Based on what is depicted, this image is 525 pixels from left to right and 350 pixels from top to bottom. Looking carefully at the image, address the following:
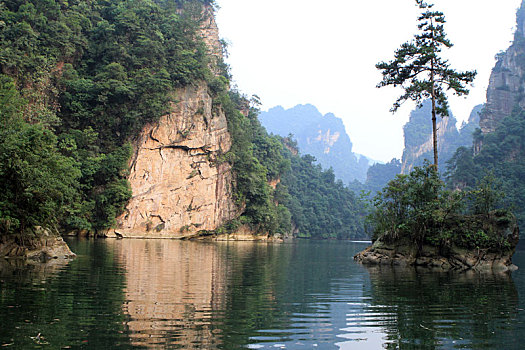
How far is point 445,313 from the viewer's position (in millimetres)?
7266

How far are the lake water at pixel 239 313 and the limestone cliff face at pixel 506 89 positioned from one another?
7519cm

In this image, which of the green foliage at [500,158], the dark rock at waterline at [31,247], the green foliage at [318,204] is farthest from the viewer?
the green foliage at [318,204]

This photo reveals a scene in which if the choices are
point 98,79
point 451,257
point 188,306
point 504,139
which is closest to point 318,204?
point 504,139

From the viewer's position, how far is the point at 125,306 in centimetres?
681

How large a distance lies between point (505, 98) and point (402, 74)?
6631cm

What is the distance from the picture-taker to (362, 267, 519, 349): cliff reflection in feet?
17.6

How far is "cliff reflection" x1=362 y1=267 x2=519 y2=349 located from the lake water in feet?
0.06

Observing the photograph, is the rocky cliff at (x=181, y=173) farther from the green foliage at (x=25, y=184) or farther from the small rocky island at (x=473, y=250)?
the small rocky island at (x=473, y=250)

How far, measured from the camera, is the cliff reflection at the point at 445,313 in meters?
5.37

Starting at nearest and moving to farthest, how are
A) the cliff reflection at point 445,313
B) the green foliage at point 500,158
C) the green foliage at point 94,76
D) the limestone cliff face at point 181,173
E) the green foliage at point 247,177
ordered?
the cliff reflection at point 445,313
the green foliage at point 94,76
the limestone cliff face at point 181,173
the green foliage at point 247,177
the green foliage at point 500,158

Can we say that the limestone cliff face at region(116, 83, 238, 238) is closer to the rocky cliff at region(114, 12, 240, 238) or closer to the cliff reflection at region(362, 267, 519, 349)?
the rocky cliff at region(114, 12, 240, 238)

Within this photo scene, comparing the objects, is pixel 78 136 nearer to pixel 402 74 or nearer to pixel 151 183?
pixel 151 183

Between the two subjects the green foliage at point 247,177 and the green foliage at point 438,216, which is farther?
the green foliage at point 247,177

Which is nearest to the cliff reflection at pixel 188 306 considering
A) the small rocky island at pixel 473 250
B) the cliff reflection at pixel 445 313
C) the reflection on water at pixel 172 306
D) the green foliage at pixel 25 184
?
the reflection on water at pixel 172 306
